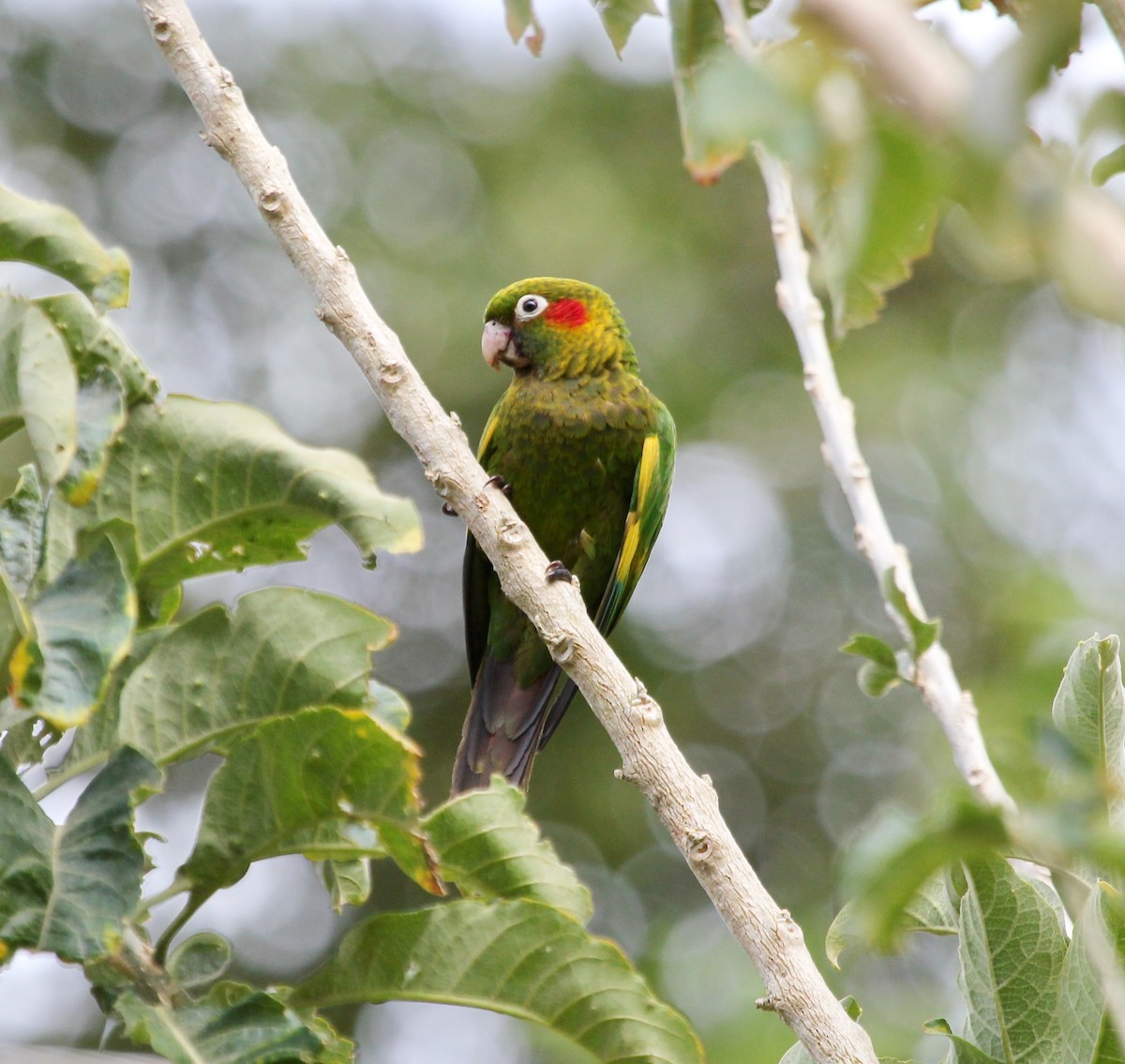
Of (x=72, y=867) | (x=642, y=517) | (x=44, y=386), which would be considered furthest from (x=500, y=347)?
(x=72, y=867)

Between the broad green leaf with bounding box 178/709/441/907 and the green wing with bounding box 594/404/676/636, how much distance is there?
1.70 metres

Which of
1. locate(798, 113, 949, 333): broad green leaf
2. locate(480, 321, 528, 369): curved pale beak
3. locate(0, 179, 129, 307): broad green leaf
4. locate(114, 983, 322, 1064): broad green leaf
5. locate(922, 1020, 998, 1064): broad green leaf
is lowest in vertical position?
locate(114, 983, 322, 1064): broad green leaf

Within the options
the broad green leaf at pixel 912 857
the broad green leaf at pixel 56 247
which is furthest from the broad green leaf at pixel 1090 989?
the broad green leaf at pixel 56 247

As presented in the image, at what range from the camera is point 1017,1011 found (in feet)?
4.08

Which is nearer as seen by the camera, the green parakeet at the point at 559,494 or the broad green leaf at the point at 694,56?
the broad green leaf at the point at 694,56

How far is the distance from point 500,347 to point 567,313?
200 millimetres

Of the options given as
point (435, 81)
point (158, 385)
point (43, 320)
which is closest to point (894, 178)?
point (43, 320)

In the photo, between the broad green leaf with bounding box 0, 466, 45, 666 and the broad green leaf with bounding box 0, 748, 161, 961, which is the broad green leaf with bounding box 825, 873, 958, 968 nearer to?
the broad green leaf with bounding box 0, 748, 161, 961

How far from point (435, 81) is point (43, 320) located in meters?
7.01

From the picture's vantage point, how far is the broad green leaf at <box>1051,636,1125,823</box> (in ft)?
4.19

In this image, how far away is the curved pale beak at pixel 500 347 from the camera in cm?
318

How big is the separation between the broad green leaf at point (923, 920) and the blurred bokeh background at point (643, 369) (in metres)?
4.82

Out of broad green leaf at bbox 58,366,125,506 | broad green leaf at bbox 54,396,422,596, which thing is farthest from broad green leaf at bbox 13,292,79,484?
broad green leaf at bbox 54,396,422,596

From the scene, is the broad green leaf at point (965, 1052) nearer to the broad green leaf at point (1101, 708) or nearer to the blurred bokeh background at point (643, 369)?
the broad green leaf at point (1101, 708)
